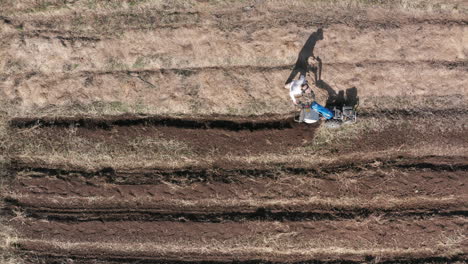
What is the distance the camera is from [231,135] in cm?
802

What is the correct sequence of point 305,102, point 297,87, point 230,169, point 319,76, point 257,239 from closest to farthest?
point 297,87 < point 305,102 < point 257,239 < point 319,76 < point 230,169

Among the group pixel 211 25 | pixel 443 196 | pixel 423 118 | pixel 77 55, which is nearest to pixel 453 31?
pixel 423 118

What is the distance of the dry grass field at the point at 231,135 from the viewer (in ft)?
25.8

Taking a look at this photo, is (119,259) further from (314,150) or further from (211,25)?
(211,25)

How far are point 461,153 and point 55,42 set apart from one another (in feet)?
37.3

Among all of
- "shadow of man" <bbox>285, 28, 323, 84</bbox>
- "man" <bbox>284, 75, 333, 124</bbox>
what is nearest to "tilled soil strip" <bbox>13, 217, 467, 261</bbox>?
"man" <bbox>284, 75, 333, 124</bbox>

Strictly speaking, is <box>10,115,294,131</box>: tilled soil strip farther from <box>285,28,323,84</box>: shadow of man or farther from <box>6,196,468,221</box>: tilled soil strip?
<box>6,196,468,221</box>: tilled soil strip

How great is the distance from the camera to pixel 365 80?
26.1 feet

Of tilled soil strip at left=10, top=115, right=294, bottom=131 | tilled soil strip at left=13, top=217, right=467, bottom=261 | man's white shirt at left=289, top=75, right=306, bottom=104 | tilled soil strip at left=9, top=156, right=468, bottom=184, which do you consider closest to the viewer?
man's white shirt at left=289, top=75, right=306, bottom=104

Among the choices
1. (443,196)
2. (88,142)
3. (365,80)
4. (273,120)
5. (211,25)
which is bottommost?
(443,196)

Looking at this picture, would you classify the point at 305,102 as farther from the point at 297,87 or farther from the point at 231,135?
the point at 231,135

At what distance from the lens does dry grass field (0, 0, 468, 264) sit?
7867 mm

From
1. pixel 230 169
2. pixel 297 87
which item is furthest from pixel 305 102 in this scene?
pixel 230 169

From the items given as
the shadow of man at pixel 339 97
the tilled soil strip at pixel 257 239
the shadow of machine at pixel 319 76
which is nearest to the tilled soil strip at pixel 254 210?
the tilled soil strip at pixel 257 239
